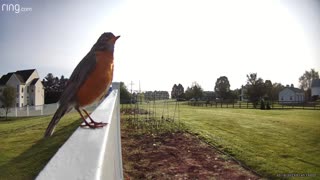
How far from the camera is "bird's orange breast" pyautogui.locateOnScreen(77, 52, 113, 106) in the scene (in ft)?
2.50

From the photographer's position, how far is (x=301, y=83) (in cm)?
1777

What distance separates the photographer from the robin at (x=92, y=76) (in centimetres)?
74

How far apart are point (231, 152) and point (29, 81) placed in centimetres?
267

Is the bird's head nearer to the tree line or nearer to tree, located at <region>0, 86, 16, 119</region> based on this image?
tree, located at <region>0, 86, 16, 119</region>

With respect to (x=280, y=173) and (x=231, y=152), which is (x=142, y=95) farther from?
(x=280, y=173)

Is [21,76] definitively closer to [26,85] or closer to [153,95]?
[26,85]

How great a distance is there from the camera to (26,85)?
2314mm

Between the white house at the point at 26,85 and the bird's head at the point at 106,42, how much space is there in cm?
160

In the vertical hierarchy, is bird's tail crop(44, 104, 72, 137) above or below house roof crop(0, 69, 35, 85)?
below

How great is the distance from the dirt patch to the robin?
237cm

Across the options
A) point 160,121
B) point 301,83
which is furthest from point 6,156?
point 301,83

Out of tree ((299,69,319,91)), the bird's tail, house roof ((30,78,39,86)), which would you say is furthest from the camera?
tree ((299,69,319,91))

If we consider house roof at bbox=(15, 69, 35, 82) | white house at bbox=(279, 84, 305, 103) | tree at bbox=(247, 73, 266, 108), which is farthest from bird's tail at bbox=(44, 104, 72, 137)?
white house at bbox=(279, 84, 305, 103)

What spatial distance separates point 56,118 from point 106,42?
9.3 inches
